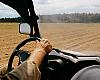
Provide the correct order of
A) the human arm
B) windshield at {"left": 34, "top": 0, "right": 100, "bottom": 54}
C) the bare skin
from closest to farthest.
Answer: the human arm
the bare skin
windshield at {"left": 34, "top": 0, "right": 100, "bottom": 54}

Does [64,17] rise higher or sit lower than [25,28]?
higher

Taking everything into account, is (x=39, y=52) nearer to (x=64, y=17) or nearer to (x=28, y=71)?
(x=28, y=71)

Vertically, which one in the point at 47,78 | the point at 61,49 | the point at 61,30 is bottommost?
the point at 47,78

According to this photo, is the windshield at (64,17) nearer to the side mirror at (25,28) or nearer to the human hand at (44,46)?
the side mirror at (25,28)

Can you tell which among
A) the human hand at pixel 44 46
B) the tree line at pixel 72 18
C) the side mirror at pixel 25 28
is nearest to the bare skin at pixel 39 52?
the human hand at pixel 44 46

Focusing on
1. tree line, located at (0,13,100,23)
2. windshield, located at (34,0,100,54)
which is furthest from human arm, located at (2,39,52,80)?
tree line, located at (0,13,100,23)

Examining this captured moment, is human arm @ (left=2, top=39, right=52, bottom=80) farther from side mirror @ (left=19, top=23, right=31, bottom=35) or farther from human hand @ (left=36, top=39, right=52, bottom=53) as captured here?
side mirror @ (left=19, top=23, right=31, bottom=35)

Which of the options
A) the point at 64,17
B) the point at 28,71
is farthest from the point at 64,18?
the point at 28,71

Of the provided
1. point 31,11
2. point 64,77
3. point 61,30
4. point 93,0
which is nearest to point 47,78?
point 64,77

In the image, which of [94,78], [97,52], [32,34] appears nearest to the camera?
[94,78]

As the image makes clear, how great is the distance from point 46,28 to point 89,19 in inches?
27.5

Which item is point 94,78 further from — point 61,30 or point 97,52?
point 61,30

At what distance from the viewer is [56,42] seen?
3.76 metres

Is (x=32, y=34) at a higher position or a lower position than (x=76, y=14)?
lower
